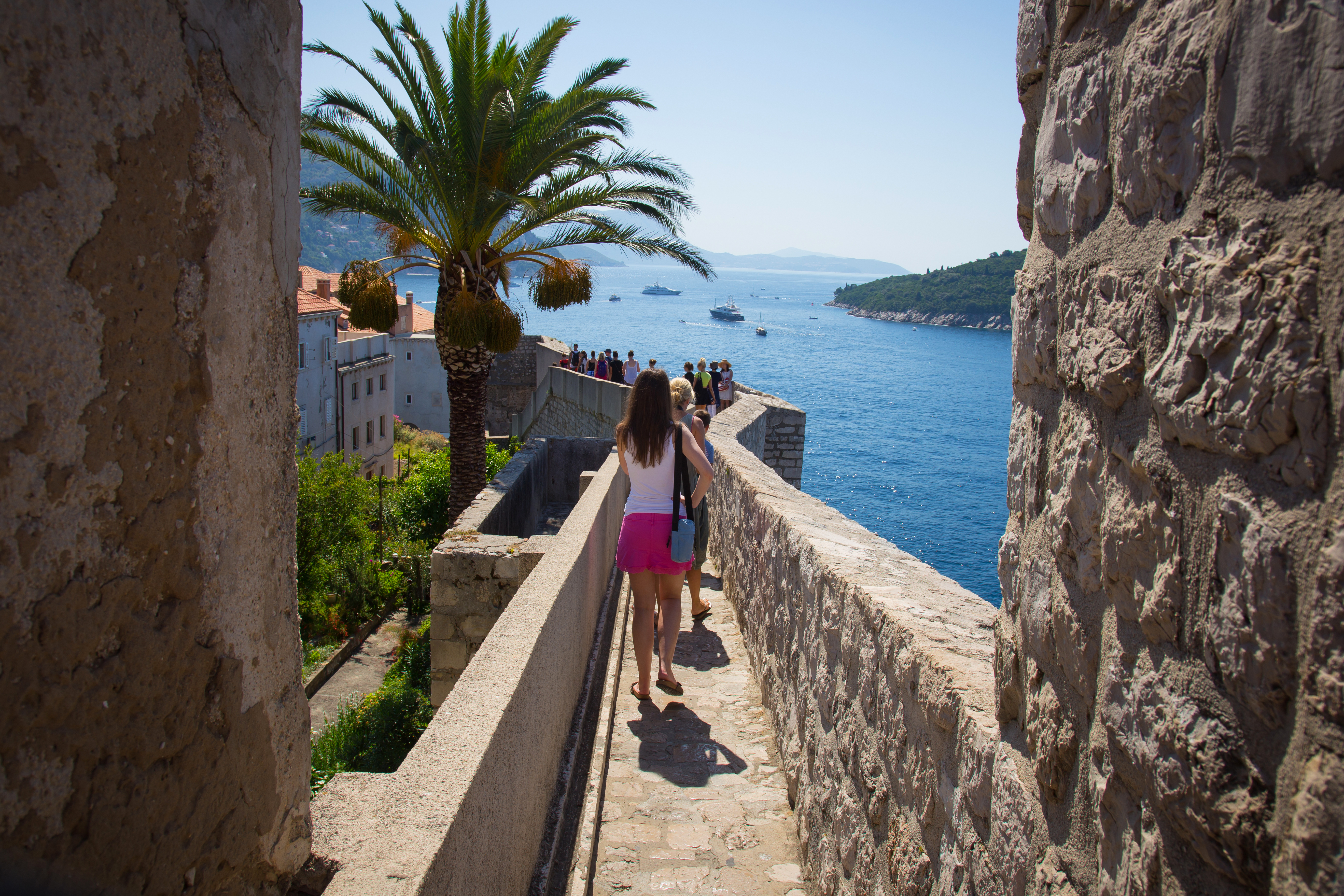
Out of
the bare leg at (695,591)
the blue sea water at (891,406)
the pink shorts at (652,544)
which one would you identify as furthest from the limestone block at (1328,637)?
the blue sea water at (891,406)

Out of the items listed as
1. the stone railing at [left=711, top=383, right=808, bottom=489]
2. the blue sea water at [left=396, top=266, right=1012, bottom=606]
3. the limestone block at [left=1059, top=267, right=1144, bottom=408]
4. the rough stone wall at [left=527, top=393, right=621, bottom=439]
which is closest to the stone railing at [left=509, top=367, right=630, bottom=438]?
the rough stone wall at [left=527, top=393, right=621, bottom=439]

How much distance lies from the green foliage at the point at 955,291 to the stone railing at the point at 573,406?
58805mm

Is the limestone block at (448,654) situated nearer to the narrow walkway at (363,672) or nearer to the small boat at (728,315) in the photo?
the narrow walkway at (363,672)

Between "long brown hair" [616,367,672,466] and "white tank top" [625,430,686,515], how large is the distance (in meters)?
0.02

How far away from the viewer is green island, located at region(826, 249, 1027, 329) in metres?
100

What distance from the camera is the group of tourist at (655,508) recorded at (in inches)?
175

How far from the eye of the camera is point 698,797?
3840mm

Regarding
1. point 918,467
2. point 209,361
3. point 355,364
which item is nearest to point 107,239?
point 209,361

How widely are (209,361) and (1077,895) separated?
164 centimetres

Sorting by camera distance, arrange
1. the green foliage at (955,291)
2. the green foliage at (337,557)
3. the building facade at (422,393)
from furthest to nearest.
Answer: the green foliage at (955,291), the building facade at (422,393), the green foliage at (337,557)

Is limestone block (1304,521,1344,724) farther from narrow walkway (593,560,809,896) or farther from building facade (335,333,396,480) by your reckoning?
building facade (335,333,396,480)

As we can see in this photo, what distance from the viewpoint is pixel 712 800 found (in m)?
3.82

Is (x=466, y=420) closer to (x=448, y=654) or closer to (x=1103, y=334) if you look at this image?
(x=448, y=654)

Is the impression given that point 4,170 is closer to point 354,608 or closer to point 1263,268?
point 1263,268
